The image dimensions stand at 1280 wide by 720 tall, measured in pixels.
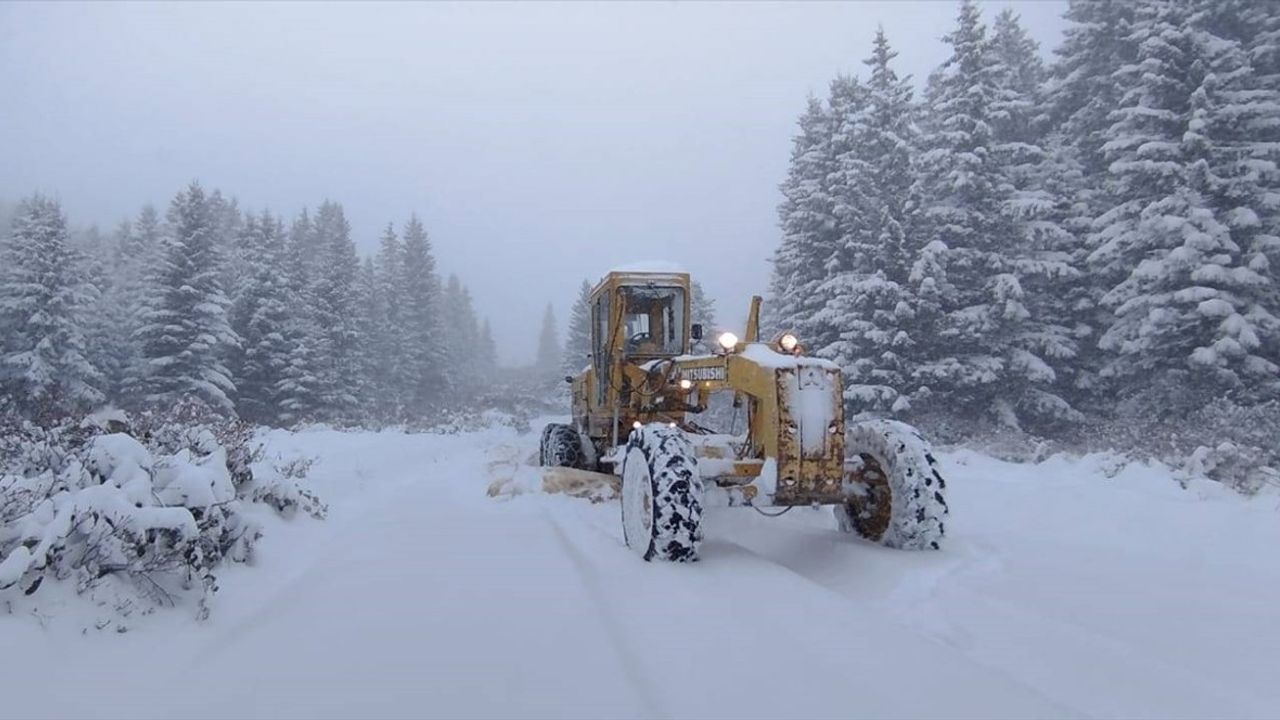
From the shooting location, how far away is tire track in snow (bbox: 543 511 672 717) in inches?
119

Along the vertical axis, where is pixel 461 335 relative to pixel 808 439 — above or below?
above

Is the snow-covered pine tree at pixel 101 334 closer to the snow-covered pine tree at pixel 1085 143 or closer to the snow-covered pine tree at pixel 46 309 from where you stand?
the snow-covered pine tree at pixel 46 309

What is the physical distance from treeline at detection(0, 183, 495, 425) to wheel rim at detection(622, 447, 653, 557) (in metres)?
22.5

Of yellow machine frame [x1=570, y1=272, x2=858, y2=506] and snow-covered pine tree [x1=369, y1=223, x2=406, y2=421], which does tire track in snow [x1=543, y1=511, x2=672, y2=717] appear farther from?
snow-covered pine tree [x1=369, y1=223, x2=406, y2=421]

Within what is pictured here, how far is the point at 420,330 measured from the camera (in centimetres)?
4772

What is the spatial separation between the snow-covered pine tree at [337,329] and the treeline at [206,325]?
0.08 metres

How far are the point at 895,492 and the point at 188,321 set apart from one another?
2927cm

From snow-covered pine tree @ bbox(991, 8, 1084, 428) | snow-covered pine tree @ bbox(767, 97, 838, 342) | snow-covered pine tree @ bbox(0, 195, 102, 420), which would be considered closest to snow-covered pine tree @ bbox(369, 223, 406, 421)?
snow-covered pine tree @ bbox(0, 195, 102, 420)

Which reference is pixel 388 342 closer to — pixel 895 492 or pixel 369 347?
pixel 369 347

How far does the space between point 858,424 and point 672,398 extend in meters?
2.84

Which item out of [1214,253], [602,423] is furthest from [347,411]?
[1214,253]

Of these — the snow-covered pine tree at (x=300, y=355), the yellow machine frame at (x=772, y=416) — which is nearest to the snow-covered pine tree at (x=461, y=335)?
the snow-covered pine tree at (x=300, y=355)

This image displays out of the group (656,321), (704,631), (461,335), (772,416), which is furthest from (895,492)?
(461,335)

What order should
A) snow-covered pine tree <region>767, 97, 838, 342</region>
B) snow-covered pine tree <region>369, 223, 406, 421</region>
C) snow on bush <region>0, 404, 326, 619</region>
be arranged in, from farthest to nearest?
snow-covered pine tree <region>369, 223, 406, 421</region> < snow-covered pine tree <region>767, 97, 838, 342</region> < snow on bush <region>0, 404, 326, 619</region>
